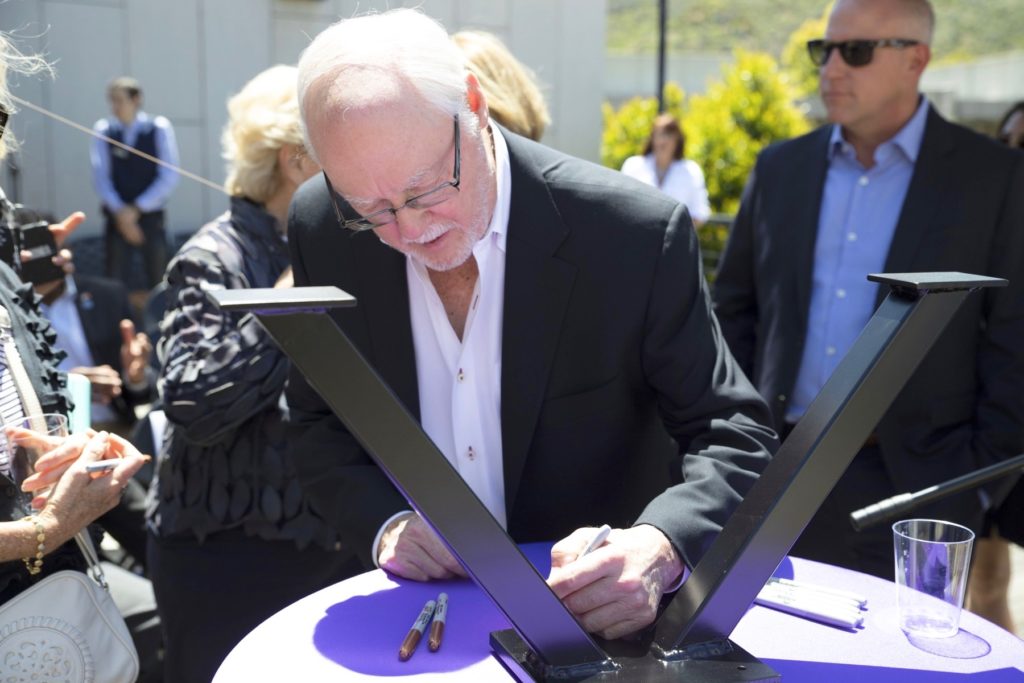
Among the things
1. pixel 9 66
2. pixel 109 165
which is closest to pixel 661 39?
pixel 109 165

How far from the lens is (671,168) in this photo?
9.99m

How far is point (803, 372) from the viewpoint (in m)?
3.12

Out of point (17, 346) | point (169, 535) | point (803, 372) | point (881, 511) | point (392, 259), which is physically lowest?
point (169, 535)

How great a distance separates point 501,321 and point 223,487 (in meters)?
1.08

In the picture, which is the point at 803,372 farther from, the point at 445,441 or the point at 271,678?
the point at 271,678

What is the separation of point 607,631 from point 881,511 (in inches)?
18.0

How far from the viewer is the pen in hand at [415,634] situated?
1.47 m

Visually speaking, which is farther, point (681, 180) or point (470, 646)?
point (681, 180)

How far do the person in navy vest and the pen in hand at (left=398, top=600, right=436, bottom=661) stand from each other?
26.7 feet

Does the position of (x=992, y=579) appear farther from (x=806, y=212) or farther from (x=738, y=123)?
(x=738, y=123)

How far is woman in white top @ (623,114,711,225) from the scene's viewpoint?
9.90 metres

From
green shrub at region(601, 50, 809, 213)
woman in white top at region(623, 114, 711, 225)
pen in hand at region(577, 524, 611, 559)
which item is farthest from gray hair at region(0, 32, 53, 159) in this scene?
green shrub at region(601, 50, 809, 213)

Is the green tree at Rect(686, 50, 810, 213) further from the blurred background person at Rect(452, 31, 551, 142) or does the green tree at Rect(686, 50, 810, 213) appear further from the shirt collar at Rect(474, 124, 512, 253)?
the shirt collar at Rect(474, 124, 512, 253)

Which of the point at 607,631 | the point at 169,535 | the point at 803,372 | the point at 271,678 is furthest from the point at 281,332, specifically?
the point at 803,372
